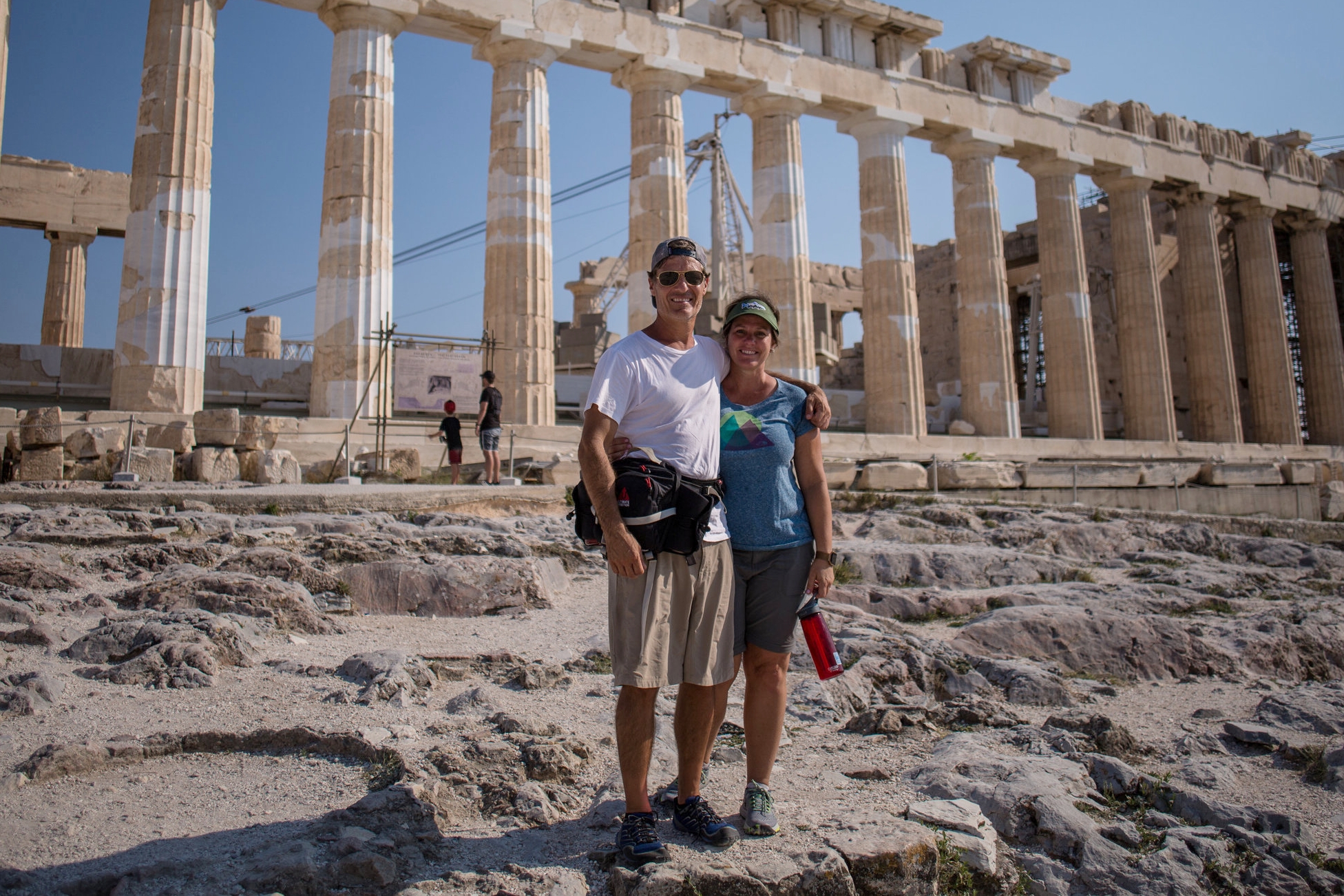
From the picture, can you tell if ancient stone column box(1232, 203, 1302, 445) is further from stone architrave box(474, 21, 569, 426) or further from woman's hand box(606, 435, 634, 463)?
woman's hand box(606, 435, 634, 463)

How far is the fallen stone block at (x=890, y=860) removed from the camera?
2713mm

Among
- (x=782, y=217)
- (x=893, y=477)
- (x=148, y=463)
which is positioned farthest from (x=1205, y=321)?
(x=148, y=463)

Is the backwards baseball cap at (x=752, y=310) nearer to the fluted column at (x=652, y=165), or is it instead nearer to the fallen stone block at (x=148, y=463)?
the fallen stone block at (x=148, y=463)

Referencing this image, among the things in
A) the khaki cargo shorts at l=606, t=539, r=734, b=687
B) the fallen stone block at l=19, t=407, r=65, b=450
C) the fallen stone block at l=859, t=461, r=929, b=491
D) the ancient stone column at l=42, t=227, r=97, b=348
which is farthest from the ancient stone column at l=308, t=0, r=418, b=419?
the khaki cargo shorts at l=606, t=539, r=734, b=687

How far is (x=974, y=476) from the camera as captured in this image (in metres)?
15.8

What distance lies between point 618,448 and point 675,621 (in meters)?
0.61

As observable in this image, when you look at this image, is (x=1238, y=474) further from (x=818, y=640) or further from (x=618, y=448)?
(x=618, y=448)

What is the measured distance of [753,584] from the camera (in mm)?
3188

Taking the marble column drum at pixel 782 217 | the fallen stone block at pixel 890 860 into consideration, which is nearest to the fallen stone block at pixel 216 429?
the marble column drum at pixel 782 217

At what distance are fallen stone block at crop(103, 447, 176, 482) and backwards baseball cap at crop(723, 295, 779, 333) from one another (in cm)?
957

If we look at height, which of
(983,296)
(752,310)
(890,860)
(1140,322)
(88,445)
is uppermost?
(983,296)

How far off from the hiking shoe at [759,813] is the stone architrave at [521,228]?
511 inches

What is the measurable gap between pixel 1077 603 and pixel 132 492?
7.88 meters

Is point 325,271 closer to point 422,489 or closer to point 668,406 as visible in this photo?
point 422,489
